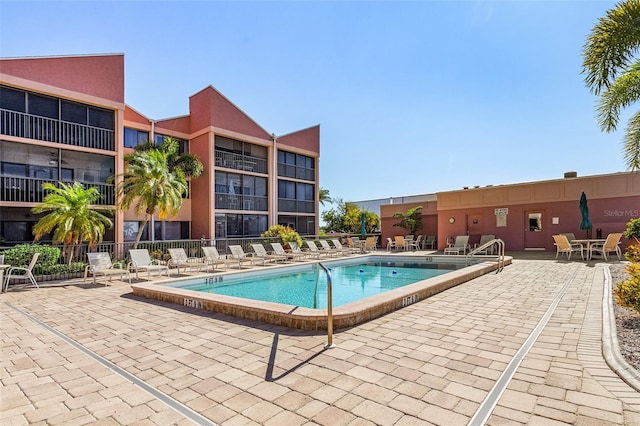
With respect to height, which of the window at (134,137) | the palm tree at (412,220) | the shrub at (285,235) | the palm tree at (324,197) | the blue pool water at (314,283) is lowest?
the blue pool water at (314,283)

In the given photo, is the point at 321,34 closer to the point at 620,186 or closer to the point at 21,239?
the point at 21,239

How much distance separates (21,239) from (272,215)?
42.3 ft

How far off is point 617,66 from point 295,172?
2045 centimetres

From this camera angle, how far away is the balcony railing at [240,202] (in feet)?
66.9

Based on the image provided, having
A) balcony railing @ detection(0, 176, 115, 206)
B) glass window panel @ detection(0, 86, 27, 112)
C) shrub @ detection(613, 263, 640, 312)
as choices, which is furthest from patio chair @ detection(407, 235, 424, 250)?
glass window panel @ detection(0, 86, 27, 112)

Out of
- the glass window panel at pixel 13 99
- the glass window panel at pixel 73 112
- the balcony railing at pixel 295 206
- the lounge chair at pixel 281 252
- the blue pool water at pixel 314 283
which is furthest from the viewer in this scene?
the balcony railing at pixel 295 206

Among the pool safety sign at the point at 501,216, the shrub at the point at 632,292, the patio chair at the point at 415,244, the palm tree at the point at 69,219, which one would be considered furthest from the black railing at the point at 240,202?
the shrub at the point at 632,292

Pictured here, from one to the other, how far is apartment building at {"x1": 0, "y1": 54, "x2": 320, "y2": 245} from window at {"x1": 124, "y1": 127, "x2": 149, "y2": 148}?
0.05m

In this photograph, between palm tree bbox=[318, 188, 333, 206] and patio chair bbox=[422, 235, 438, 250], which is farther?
palm tree bbox=[318, 188, 333, 206]

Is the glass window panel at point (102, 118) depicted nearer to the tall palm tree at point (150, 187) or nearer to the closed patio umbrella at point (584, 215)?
the tall palm tree at point (150, 187)

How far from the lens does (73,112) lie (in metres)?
14.6

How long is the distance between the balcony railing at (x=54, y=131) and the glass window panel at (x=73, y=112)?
26cm

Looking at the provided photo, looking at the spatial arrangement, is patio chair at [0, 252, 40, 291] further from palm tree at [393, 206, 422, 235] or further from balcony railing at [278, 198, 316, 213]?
palm tree at [393, 206, 422, 235]

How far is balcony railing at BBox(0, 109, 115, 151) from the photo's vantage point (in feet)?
42.4
